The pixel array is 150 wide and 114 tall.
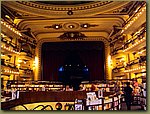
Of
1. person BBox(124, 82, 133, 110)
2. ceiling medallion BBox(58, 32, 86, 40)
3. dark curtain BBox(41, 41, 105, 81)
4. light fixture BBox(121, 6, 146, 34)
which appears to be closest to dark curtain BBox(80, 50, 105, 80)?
dark curtain BBox(41, 41, 105, 81)

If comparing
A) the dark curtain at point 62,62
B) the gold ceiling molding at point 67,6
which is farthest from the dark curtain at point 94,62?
the gold ceiling molding at point 67,6

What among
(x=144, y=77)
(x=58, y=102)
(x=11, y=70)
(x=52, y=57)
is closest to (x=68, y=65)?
(x=52, y=57)

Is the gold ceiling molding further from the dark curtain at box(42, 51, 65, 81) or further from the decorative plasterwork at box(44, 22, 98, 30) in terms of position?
the dark curtain at box(42, 51, 65, 81)

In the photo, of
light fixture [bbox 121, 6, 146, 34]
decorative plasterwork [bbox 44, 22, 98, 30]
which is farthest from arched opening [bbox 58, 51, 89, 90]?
light fixture [bbox 121, 6, 146, 34]

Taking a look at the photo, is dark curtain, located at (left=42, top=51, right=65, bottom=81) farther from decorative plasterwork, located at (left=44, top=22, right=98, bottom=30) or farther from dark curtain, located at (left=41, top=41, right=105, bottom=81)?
decorative plasterwork, located at (left=44, top=22, right=98, bottom=30)

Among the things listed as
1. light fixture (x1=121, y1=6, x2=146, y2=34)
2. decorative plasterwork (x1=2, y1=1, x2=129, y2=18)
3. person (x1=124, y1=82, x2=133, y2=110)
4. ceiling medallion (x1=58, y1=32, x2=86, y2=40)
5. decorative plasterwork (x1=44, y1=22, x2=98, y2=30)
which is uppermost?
decorative plasterwork (x1=2, y1=1, x2=129, y2=18)

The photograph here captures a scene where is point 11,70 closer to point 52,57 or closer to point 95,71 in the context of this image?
point 52,57

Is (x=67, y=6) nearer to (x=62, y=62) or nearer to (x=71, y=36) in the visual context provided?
(x=71, y=36)

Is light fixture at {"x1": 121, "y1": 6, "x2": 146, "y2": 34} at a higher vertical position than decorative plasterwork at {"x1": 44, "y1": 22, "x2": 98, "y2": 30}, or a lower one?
higher

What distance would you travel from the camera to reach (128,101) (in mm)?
3168

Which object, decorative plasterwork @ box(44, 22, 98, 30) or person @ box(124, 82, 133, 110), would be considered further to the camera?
decorative plasterwork @ box(44, 22, 98, 30)

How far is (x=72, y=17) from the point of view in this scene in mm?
3297

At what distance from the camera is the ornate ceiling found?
3273 mm

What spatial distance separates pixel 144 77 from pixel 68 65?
963mm
